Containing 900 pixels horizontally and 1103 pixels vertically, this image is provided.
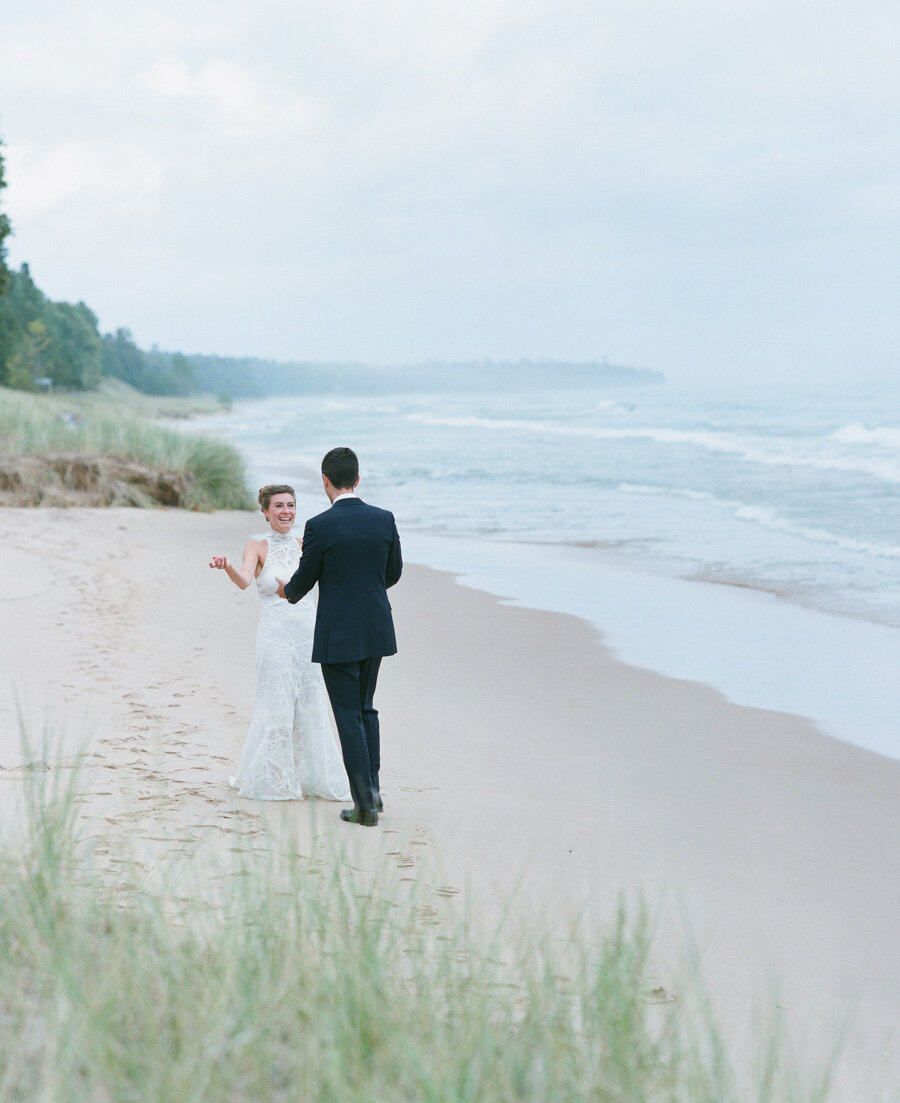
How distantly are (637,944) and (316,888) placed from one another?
1.07 m

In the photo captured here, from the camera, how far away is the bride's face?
575 centimetres

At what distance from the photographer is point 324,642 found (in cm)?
529

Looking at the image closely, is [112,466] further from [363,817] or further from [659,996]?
[659,996]

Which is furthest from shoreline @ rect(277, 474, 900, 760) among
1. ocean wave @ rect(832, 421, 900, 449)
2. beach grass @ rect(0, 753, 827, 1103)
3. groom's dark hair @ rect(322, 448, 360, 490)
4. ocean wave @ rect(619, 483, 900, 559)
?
ocean wave @ rect(832, 421, 900, 449)

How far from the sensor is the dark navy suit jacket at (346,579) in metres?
5.25

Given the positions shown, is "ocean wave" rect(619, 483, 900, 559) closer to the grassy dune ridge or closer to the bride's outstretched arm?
the grassy dune ridge

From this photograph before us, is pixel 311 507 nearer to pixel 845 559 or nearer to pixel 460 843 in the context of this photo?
pixel 845 559

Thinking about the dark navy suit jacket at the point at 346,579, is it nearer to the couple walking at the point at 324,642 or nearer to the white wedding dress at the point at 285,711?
the couple walking at the point at 324,642

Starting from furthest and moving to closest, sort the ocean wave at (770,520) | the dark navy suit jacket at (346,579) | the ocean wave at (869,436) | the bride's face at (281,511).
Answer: the ocean wave at (869,436) → the ocean wave at (770,520) → the bride's face at (281,511) → the dark navy suit jacket at (346,579)

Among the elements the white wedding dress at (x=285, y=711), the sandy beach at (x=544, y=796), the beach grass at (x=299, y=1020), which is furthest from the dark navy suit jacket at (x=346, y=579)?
the beach grass at (x=299, y=1020)

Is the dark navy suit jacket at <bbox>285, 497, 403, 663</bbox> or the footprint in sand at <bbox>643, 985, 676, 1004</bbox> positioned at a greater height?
the dark navy suit jacket at <bbox>285, 497, 403, 663</bbox>

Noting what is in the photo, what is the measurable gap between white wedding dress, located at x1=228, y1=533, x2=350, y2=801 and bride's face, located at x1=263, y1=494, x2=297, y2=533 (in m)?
0.06

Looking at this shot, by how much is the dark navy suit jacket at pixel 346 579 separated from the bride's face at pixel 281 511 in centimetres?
45

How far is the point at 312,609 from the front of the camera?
19.1 feet
